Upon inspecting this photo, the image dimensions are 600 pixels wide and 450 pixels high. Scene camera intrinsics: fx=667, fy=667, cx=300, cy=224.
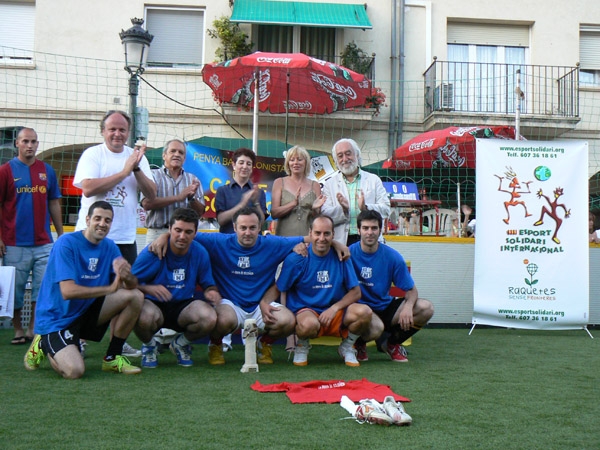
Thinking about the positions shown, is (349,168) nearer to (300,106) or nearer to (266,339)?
(266,339)

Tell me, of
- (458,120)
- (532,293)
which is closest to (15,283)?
(532,293)

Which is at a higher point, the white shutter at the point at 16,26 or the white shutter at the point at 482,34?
the white shutter at the point at 482,34

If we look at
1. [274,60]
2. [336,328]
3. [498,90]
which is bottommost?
[336,328]

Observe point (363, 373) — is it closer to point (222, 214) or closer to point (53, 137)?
point (222, 214)

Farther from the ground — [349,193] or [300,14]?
[300,14]

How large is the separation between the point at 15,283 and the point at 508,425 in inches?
162

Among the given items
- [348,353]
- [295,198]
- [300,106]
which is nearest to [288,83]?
[300,106]

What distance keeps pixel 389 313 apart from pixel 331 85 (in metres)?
5.19

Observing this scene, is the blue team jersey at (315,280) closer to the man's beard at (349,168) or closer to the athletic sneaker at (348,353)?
the athletic sneaker at (348,353)

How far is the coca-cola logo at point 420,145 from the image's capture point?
959 centimetres

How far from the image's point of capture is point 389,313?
4820mm

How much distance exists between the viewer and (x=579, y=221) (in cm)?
663

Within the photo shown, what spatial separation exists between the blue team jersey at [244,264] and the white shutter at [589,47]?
417 inches

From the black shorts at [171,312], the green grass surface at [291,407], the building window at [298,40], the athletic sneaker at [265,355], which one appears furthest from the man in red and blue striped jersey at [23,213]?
the building window at [298,40]
